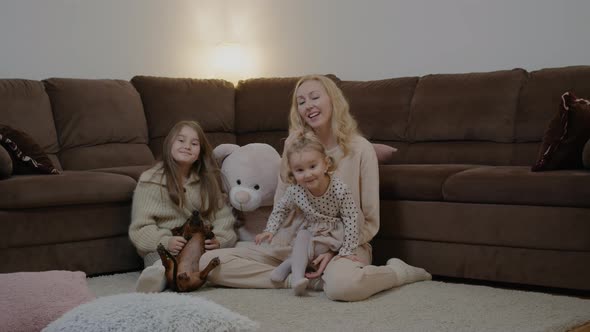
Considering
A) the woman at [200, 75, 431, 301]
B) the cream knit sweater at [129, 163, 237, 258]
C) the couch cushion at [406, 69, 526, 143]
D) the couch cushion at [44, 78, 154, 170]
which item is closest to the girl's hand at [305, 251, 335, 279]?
the woman at [200, 75, 431, 301]

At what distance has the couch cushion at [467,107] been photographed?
375cm

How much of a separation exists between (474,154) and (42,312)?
8.28 ft

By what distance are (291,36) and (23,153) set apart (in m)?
2.36

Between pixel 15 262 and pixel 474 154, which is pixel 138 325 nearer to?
pixel 15 262

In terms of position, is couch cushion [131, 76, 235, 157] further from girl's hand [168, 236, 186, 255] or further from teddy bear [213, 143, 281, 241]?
girl's hand [168, 236, 186, 255]

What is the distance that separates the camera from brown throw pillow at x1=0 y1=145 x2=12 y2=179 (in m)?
3.11

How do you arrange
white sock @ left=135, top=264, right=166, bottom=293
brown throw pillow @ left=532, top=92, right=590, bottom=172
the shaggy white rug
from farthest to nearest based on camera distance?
1. brown throw pillow @ left=532, top=92, right=590, bottom=172
2. white sock @ left=135, top=264, right=166, bottom=293
3. the shaggy white rug

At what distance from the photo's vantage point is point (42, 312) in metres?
1.73

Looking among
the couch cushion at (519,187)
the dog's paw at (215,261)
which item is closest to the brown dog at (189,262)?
the dog's paw at (215,261)

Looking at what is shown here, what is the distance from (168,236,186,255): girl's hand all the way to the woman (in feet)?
0.34

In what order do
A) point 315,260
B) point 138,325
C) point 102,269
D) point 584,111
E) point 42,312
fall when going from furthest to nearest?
point 102,269 < point 584,111 < point 315,260 < point 42,312 < point 138,325

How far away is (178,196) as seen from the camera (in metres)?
3.15

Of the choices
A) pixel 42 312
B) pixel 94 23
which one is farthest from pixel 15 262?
pixel 94 23

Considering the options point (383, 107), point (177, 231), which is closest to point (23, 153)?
point (177, 231)
